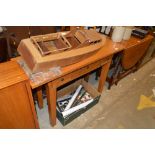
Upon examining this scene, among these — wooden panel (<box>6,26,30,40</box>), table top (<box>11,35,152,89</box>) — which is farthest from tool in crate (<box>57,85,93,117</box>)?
wooden panel (<box>6,26,30,40</box>)

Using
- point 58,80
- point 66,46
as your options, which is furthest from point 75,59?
point 58,80

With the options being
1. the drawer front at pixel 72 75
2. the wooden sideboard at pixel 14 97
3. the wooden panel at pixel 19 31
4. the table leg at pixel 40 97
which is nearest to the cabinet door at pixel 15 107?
the wooden sideboard at pixel 14 97

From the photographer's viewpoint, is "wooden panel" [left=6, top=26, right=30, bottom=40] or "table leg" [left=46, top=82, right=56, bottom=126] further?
"wooden panel" [left=6, top=26, right=30, bottom=40]

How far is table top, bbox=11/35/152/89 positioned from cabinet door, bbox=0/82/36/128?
107 millimetres

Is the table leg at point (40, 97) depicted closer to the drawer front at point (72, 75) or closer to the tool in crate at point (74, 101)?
the tool in crate at point (74, 101)

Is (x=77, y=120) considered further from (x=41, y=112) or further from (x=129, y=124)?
(x=129, y=124)

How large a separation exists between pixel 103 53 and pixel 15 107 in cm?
103

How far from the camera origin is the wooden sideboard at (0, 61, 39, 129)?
92 cm

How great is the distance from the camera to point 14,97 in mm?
994

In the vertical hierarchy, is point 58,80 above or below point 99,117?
above

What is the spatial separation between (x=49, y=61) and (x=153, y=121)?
163cm

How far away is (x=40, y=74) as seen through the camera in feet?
3.64

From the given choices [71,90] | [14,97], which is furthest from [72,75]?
[71,90]

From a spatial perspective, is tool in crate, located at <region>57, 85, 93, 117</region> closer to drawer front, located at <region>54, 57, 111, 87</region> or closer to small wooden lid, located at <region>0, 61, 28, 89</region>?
drawer front, located at <region>54, 57, 111, 87</region>
